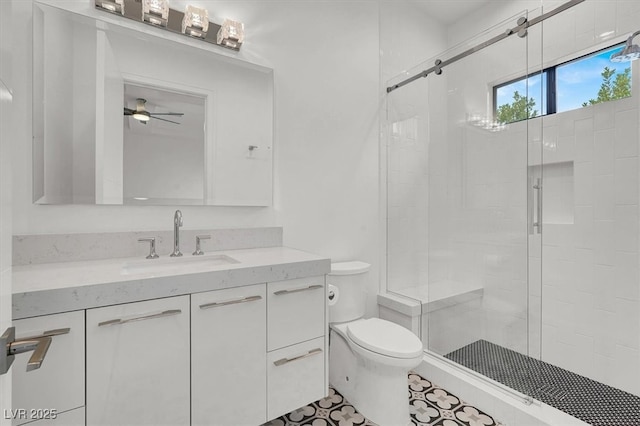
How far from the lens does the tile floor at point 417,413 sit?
168cm

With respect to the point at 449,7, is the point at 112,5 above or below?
below

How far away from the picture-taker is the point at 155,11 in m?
1.60

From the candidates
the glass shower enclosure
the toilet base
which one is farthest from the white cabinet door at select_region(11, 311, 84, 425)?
the glass shower enclosure

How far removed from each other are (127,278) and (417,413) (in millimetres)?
1641

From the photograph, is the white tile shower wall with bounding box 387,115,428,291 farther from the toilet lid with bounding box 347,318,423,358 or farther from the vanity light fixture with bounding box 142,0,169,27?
the vanity light fixture with bounding box 142,0,169,27

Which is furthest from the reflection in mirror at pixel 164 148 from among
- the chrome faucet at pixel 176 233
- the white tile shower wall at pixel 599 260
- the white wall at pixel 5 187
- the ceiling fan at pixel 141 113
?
the white tile shower wall at pixel 599 260

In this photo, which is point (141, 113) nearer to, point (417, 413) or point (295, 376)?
point (295, 376)

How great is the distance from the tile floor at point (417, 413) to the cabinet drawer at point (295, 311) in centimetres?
54

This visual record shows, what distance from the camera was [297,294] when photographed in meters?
1.47

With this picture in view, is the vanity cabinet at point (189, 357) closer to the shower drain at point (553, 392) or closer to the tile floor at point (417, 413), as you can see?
the tile floor at point (417, 413)

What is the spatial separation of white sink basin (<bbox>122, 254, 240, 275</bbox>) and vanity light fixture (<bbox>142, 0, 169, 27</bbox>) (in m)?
1.23

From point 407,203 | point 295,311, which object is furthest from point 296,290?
point 407,203

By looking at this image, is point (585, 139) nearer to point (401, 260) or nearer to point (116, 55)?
point (401, 260)

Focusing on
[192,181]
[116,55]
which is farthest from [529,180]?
[116,55]
